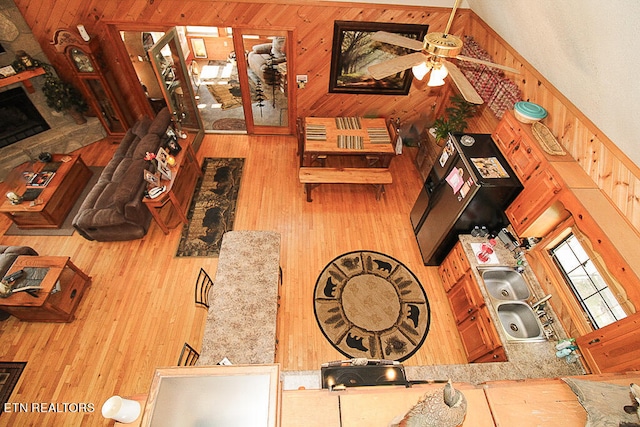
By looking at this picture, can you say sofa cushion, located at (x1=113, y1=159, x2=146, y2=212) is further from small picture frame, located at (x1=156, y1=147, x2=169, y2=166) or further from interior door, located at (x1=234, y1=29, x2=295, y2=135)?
interior door, located at (x1=234, y1=29, x2=295, y2=135)

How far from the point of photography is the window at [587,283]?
2596 millimetres

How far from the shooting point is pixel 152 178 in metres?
4.35

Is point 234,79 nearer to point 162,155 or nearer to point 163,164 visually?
point 162,155

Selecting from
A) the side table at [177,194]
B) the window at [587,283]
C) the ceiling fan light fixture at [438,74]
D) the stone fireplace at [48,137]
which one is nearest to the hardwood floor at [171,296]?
the side table at [177,194]

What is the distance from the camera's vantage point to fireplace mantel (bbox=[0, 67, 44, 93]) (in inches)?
194

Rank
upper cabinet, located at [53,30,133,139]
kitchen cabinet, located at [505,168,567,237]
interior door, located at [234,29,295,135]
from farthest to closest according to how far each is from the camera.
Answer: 1. interior door, located at [234,29,295,135]
2. upper cabinet, located at [53,30,133,139]
3. kitchen cabinet, located at [505,168,567,237]

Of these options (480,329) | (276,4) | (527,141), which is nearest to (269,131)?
(276,4)

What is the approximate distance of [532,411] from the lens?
165 centimetres

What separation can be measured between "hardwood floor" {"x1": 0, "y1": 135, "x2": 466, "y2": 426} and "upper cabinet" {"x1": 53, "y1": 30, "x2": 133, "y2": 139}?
2.44 ft

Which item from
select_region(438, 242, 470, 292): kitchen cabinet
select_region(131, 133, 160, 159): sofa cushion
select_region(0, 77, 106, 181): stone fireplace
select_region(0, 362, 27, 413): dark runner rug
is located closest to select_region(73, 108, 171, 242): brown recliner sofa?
select_region(131, 133, 160, 159): sofa cushion

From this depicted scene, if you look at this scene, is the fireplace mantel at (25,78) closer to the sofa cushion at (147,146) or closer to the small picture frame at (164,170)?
the sofa cushion at (147,146)

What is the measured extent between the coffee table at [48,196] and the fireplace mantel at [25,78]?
1367mm

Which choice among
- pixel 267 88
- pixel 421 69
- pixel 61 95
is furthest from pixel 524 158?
pixel 61 95

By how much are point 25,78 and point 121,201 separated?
10.4 feet
